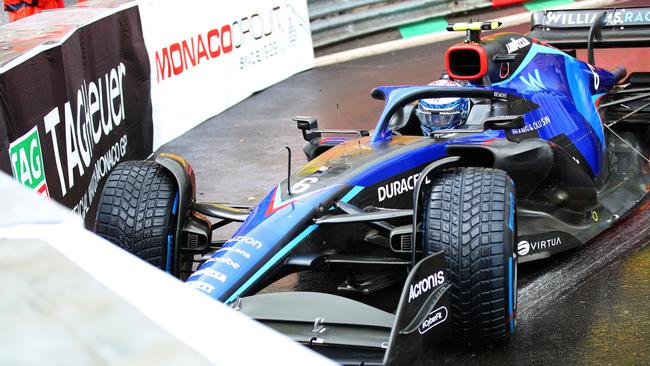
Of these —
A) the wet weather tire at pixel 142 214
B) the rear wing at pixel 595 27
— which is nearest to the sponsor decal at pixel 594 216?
the rear wing at pixel 595 27

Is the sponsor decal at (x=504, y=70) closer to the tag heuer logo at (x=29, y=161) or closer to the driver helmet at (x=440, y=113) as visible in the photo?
the driver helmet at (x=440, y=113)

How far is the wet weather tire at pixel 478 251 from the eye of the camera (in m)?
5.00

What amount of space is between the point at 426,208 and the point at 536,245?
1179mm

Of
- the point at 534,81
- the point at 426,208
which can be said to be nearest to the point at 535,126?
the point at 534,81

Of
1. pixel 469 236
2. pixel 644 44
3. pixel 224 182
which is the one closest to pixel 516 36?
pixel 644 44

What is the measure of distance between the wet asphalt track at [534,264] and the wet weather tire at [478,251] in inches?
Answer: 8.7

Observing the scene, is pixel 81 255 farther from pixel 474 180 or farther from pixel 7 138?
pixel 7 138

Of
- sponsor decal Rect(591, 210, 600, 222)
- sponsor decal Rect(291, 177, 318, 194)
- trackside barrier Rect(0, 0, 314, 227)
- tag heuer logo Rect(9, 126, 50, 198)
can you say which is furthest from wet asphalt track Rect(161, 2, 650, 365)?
tag heuer logo Rect(9, 126, 50, 198)

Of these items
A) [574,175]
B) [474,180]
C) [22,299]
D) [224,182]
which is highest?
[22,299]

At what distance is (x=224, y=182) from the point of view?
883 cm

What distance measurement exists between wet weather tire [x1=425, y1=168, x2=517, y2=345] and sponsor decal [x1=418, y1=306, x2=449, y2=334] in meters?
0.29

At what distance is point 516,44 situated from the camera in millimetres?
6910

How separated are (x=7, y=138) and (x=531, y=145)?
3.20m

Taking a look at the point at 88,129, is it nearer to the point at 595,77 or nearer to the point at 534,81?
the point at 534,81
